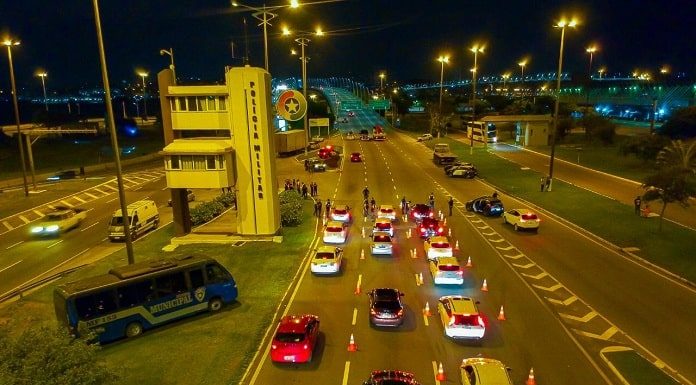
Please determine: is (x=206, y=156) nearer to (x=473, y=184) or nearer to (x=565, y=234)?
(x=565, y=234)

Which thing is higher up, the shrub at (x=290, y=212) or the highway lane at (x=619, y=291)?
the shrub at (x=290, y=212)

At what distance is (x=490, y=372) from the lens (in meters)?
14.2

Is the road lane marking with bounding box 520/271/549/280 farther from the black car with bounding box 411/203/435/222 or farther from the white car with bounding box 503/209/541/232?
the black car with bounding box 411/203/435/222

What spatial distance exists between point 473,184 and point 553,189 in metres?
9.35

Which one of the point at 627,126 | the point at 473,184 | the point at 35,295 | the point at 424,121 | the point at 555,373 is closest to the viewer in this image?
the point at 555,373

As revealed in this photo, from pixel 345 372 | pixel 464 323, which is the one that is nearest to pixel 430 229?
pixel 464 323

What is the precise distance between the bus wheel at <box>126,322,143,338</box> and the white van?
17.4m

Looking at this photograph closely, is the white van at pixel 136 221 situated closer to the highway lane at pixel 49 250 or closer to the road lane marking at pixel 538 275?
the highway lane at pixel 49 250

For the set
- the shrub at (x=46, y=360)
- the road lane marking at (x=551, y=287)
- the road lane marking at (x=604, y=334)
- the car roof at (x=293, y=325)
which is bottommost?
the road lane marking at (x=604, y=334)

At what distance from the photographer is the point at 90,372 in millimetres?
10625

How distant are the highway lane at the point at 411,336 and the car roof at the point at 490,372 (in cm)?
196

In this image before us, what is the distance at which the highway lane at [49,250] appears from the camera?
2964 centimetres

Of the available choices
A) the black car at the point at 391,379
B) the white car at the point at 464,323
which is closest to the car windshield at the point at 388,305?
the white car at the point at 464,323

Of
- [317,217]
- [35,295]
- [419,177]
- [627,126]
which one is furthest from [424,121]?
[35,295]
